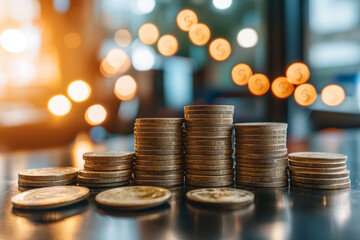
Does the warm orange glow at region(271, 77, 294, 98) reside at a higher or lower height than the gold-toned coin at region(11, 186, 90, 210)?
higher

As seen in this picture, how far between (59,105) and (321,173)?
19.2ft

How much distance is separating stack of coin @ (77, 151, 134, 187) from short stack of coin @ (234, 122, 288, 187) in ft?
1.70

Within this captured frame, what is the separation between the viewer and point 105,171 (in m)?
1.39

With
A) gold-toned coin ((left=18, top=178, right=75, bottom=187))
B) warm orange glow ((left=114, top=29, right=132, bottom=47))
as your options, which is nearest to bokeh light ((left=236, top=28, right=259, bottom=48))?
warm orange glow ((left=114, top=29, right=132, bottom=47))

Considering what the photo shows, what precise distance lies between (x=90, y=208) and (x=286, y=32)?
558 cm

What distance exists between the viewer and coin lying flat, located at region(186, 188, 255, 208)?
0.98 meters

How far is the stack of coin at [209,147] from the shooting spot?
1.36 metres

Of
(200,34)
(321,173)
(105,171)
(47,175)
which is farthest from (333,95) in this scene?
→ (47,175)

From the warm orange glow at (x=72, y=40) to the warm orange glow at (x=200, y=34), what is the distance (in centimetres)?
270

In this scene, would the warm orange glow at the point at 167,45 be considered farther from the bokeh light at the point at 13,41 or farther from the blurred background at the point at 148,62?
the bokeh light at the point at 13,41

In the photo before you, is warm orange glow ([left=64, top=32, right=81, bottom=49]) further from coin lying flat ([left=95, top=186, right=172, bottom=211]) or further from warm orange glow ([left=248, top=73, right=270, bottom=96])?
coin lying flat ([left=95, top=186, right=172, bottom=211])

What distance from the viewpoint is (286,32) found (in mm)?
5785

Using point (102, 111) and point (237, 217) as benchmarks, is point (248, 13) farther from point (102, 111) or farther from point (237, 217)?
point (237, 217)

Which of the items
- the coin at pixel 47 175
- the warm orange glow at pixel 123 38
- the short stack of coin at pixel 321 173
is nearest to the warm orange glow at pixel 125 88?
the warm orange glow at pixel 123 38
